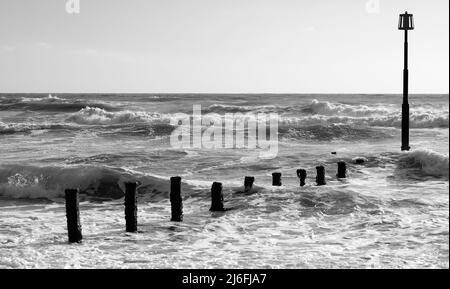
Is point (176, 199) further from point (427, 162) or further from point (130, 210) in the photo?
point (427, 162)

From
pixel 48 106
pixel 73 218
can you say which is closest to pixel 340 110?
pixel 48 106

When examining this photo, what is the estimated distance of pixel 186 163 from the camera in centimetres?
2277

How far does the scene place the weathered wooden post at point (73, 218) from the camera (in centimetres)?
1094

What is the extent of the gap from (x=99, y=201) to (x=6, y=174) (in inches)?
182

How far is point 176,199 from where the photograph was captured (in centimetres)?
1276

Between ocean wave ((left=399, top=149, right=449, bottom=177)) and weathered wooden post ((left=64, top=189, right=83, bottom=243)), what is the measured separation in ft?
39.1

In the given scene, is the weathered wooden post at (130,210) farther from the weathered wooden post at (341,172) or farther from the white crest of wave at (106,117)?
the white crest of wave at (106,117)

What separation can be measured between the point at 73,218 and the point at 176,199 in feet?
8.19

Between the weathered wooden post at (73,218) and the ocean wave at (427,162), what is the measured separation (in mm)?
11919

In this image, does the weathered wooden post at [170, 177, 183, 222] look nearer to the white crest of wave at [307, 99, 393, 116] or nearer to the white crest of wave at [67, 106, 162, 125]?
the white crest of wave at [67, 106, 162, 125]

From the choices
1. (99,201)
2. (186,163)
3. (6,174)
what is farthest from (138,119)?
(99,201)

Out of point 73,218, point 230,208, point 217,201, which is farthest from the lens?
point 230,208

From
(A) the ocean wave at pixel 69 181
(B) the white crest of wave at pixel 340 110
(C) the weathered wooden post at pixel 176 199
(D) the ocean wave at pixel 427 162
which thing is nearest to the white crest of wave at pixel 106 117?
(B) the white crest of wave at pixel 340 110

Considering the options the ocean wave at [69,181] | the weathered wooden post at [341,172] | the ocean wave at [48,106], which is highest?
the ocean wave at [48,106]
